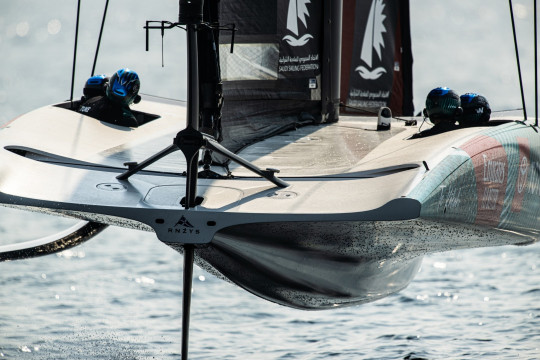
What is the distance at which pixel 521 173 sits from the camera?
5.27 metres

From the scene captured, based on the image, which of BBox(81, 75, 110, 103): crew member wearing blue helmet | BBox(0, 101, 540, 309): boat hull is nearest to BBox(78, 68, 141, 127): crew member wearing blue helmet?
BBox(81, 75, 110, 103): crew member wearing blue helmet

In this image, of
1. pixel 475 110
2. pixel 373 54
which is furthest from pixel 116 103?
pixel 373 54

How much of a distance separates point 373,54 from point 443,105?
2436 millimetres

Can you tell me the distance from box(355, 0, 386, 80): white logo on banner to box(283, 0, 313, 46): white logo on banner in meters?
1.59

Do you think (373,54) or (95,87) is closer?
(95,87)

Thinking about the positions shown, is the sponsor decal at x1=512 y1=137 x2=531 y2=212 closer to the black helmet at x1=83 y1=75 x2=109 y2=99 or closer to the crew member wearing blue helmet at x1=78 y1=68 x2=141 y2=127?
the crew member wearing blue helmet at x1=78 y1=68 x2=141 y2=127

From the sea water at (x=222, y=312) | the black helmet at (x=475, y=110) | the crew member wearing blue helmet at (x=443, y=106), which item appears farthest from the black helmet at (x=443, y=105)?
the sea water at (x=222, y=312)

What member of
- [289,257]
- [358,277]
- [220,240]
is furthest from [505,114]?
[220,240]

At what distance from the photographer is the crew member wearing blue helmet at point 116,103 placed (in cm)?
625

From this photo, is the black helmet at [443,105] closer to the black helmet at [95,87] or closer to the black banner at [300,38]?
the black banner at [300,38]

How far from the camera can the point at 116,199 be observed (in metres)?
4.54

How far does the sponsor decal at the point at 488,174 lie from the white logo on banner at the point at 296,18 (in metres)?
1.58

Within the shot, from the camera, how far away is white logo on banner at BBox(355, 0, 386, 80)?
7828 mm

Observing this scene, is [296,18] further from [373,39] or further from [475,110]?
[373,39]
